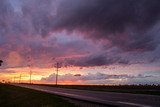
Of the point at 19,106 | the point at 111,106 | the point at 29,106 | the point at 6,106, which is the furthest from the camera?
the point at 6,106

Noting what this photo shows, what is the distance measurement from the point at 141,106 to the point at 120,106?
4.68ft

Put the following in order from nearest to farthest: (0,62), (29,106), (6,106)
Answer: (29,106), (6,106), (0,62)

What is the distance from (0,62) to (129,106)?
117373 millimetres

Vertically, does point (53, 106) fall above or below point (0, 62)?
below

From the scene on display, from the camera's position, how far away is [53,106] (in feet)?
77.5

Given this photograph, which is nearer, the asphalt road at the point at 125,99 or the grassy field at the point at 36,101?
the asphalt road at the point at 125,99

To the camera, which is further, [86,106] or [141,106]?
[86,106]

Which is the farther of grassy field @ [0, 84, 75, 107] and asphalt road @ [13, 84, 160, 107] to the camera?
grassy field @ [0, 84, 75, 107]

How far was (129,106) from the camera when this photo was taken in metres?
18.6

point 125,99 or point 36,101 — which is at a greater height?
point 125,99

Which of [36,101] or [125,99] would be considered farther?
[36,101]

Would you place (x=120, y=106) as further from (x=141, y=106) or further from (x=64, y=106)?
(x=64, y=106)

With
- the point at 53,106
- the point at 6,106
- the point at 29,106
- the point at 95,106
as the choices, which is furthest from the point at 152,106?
the point at 6,106

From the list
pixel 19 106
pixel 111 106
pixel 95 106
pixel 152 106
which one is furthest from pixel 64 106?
pixel 19 106
